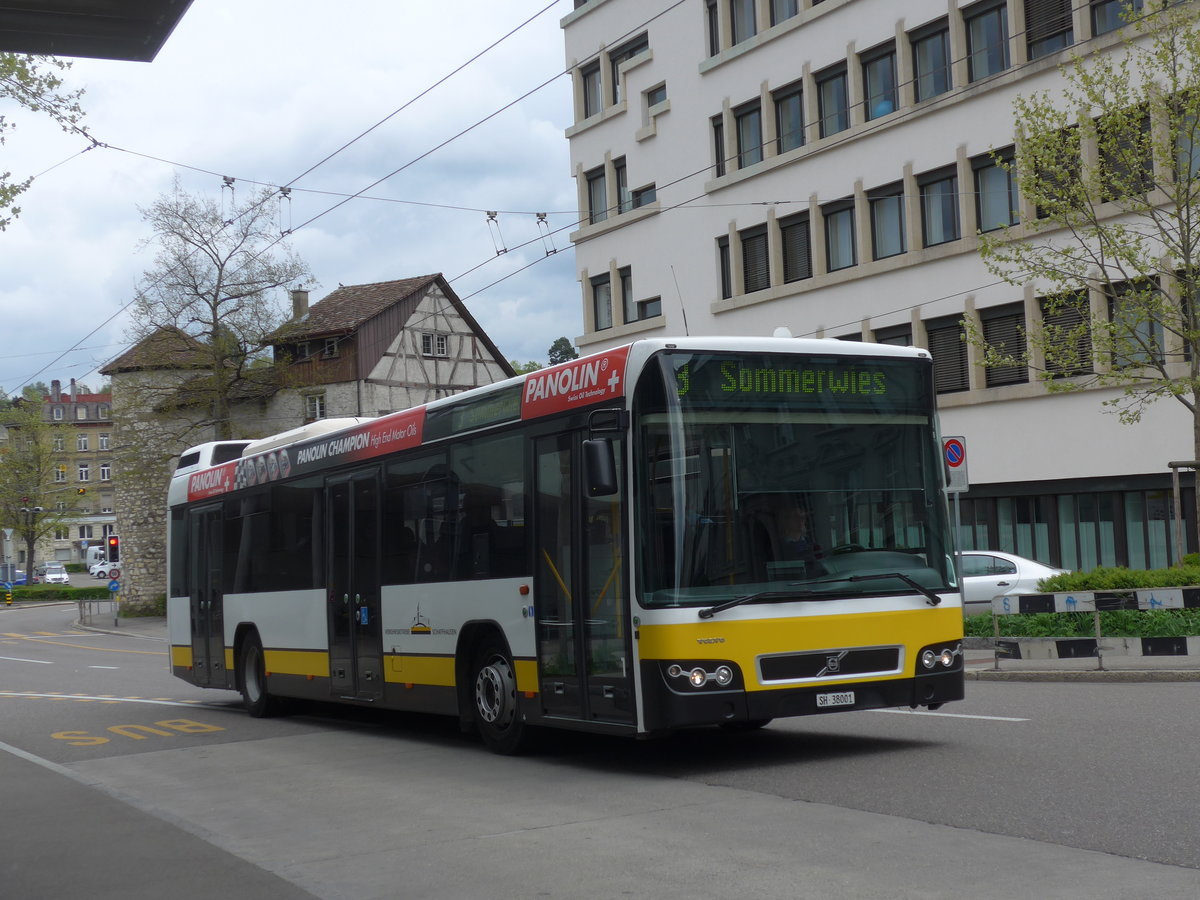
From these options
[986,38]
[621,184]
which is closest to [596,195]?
[621,184]

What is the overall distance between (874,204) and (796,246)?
9.16 feet

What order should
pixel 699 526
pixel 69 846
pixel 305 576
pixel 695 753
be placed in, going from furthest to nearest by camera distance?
pixel 305 576 → pixel 695 753 → pixel 699 526 → pixel 69 846

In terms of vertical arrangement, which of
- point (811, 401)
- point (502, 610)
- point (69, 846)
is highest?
point (811, 401)

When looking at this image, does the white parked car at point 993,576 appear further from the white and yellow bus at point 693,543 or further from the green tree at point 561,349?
the green tree at point 561,349

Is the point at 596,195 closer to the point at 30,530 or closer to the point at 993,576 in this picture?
the point at 993,576

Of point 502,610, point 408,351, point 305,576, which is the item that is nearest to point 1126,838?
point 502,610

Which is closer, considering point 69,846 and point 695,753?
point 69,846

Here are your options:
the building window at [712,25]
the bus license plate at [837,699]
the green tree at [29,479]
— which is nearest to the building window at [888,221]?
the building window at [712,25]

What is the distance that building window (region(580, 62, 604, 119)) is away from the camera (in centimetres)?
4369

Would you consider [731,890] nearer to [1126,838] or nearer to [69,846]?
[1126,838]

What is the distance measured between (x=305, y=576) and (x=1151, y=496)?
63.1 feet

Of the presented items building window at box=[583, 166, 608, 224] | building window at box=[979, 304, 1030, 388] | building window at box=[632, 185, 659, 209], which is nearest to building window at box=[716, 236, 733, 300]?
building window at box=[632, 185, 659, 209]

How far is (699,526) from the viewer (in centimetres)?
995

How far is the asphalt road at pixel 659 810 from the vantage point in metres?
6.88
